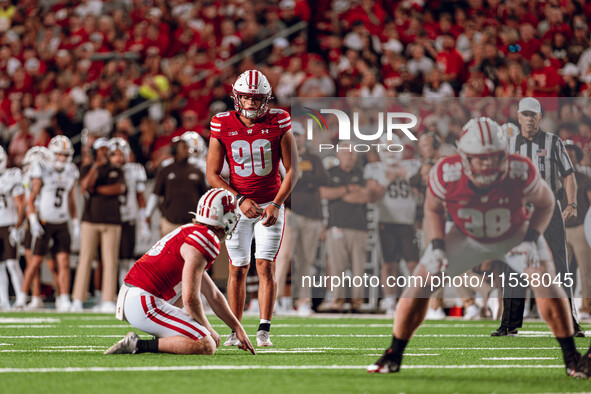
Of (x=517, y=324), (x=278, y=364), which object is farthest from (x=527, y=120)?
(x=278, y=364)

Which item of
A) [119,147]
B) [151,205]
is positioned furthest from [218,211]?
[119,147]

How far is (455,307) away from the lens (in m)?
12.3

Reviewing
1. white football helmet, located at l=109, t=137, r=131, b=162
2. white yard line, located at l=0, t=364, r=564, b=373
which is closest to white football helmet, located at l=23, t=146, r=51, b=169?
white football helmet, located at l=109, t=137, r=131, b=162

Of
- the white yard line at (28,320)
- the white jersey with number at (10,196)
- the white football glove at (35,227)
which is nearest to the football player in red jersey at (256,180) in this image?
the white yard line at (28,320)

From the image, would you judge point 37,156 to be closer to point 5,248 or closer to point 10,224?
point 10,224

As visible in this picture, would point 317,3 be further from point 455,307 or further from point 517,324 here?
point 517,324

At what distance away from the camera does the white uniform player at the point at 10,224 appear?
1339cm

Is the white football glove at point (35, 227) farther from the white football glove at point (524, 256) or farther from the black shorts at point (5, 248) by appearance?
the white football glove at point (524, 256)

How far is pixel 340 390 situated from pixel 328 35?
43.4 feet

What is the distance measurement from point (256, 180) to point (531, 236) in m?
2.61

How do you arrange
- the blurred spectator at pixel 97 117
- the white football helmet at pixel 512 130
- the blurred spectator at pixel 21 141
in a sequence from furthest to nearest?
1. the blurred spectator at pixel 21 141
2. the blurred spectator at pixel 97 117
3. the white football helmet at pixel 512 130

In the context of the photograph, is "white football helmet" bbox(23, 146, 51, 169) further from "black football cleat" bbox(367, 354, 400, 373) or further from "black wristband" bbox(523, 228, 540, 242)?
"black wristband" bbox(523, 228, 540, 242)

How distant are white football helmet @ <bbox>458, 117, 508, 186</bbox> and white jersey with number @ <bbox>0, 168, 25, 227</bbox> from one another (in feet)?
31.3

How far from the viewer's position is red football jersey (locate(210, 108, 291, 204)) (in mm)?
7273
